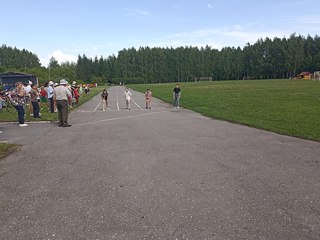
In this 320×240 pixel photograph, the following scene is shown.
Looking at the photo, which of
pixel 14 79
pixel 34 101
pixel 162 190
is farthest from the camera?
pixel 14 79

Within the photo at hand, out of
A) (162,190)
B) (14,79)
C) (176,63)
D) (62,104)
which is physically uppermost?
(176,63)

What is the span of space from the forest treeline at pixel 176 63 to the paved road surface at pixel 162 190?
4867 inches

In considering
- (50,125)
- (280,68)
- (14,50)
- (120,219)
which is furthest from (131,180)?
(14,50)

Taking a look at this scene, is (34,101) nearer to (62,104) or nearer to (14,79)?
(62,104)

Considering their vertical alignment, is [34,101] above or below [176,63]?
below

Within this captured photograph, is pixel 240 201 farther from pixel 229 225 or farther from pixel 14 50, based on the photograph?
pixel 14 50

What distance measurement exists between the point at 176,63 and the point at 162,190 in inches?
5734

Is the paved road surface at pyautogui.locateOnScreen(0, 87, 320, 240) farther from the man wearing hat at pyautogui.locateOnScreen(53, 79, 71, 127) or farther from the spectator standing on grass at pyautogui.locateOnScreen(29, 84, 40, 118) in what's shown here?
the spectator standing on grass at pyautogui.locateOnScreen(29, 84, 40, 118)

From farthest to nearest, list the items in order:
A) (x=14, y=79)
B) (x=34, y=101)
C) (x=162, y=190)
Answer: (x=14, y=79)
(x=34, y=101)
(x=162, y=190)

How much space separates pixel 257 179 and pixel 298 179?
2.46 feet

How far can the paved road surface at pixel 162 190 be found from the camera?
4012 mm

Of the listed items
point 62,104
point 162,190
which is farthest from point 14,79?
point 162,190

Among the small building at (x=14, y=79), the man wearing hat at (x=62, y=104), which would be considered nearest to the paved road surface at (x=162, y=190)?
the man wearing hat at (x=62, y=104)

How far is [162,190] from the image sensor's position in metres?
5.38
